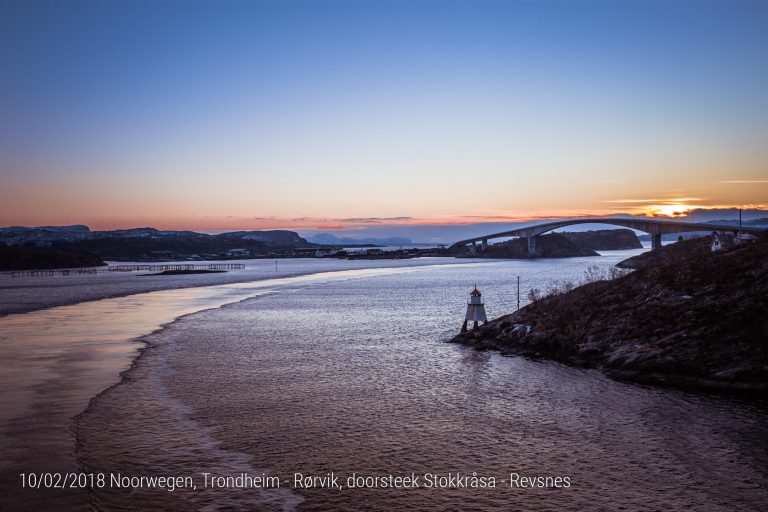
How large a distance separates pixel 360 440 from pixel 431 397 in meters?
3.77

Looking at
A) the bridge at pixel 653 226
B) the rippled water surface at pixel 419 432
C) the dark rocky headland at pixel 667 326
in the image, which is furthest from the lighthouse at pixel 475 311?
the bridge at pixel 653 226

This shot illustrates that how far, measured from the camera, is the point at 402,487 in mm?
8859

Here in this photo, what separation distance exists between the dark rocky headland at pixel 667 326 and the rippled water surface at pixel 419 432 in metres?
1.14

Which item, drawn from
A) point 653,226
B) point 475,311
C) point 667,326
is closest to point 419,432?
point 667,326

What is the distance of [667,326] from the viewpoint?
1755cm

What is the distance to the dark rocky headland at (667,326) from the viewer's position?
1473 cm

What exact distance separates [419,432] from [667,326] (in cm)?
1022

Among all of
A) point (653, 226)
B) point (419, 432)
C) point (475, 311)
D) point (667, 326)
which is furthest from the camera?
point (653, 226)

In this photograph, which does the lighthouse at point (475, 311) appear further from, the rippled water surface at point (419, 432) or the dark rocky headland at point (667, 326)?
the rippled water surface at point (419, 432)

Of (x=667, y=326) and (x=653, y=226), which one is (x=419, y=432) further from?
(x=653, y=226)

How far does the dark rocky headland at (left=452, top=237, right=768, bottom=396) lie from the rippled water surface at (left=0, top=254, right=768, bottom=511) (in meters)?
1.14

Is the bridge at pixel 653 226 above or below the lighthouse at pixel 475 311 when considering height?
above

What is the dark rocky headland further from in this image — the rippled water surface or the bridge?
the bridge

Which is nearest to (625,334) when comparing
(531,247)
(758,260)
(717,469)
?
(758,260)
